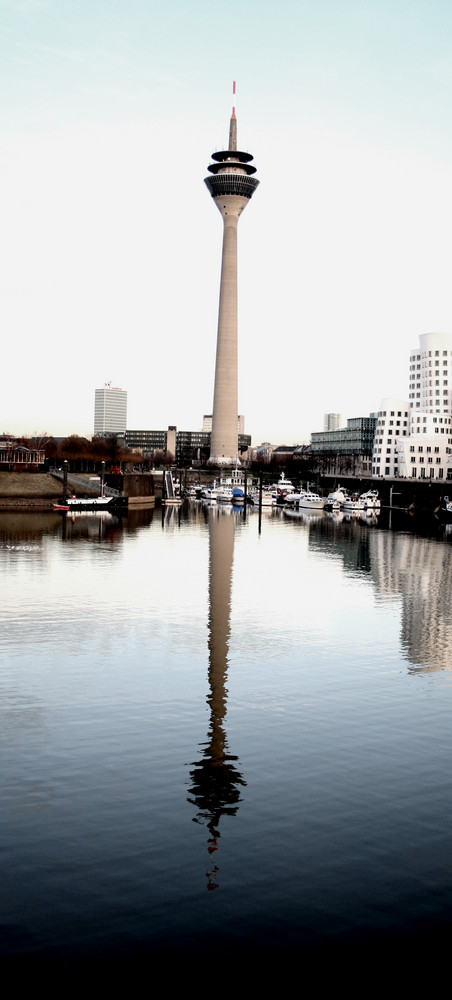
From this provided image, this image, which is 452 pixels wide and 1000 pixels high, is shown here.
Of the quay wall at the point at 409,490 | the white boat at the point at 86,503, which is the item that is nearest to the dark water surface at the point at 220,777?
the white boat at the point at 86,503

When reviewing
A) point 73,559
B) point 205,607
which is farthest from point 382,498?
point 205,607

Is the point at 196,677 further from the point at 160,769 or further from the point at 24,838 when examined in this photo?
the point at 24,838

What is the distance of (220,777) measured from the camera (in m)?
17.2

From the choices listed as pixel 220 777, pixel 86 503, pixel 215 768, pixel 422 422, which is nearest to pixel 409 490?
pixel 422 422

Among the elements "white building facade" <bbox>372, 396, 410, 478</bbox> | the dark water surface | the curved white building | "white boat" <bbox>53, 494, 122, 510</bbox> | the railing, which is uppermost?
the curved white building

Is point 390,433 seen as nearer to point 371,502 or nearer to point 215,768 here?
point 371,502

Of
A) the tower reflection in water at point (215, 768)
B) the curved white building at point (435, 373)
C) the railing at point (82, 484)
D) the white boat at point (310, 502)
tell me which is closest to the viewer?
the tower reflection in water at point (215, 768)

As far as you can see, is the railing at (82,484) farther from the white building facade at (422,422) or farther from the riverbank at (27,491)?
the white building facade at (422,422)

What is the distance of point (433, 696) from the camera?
957 inches

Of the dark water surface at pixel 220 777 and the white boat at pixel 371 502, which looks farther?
the white boat at pixel 371 502

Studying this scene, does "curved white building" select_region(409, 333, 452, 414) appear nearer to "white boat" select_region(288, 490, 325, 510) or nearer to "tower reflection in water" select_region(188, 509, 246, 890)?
"white boat" select_region(288, 490, 325, 510)

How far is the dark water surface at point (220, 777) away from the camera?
475 inches

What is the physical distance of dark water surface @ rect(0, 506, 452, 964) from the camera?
39.5ft

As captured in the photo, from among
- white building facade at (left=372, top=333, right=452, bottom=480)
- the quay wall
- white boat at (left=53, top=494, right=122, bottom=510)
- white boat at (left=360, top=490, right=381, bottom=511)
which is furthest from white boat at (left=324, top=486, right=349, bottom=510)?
white boat at (left=53, top=494, right=122, bottom=510)
